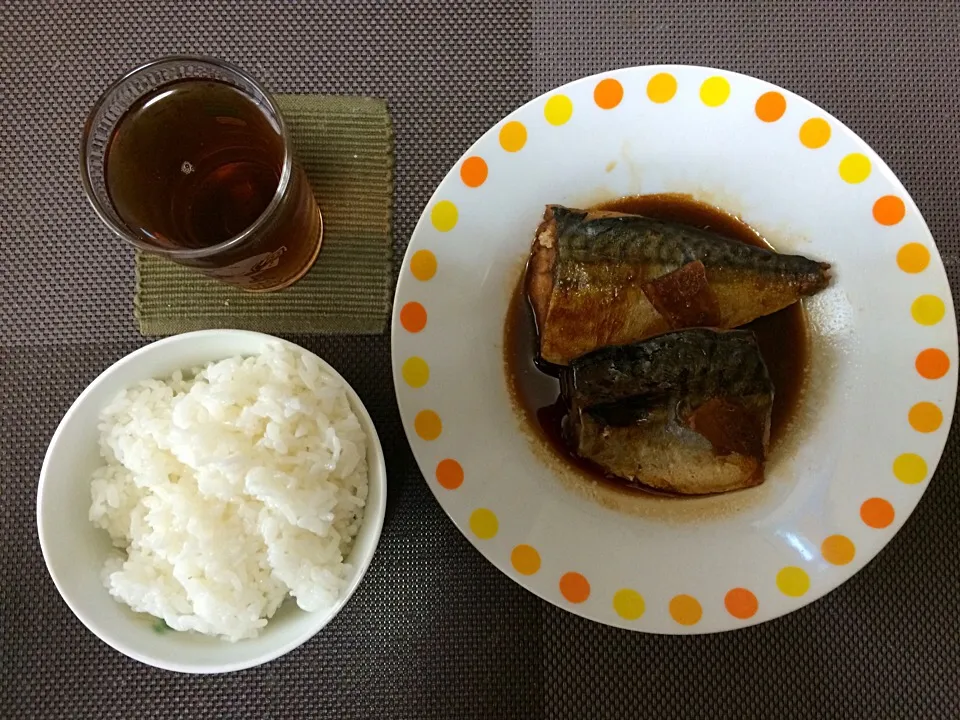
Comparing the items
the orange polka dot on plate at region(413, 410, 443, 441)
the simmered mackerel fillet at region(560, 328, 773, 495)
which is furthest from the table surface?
the simmered mackerel fillet at region(560, 328, 773, 495)

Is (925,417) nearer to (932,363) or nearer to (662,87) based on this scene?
(932,363)

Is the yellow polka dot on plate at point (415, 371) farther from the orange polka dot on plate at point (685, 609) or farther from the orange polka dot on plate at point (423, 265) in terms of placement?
the orange polka dot on plate at point (685, 609)

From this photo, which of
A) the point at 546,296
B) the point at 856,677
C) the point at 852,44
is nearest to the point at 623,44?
the point at 852,44

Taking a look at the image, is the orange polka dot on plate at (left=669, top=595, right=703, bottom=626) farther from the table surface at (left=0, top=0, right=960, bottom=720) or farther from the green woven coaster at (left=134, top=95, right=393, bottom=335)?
the green woven coaster at (left=134, top=95, right=393, bottom=335)

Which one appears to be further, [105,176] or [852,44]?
[852,44]

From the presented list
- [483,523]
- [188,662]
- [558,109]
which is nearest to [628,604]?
[483,523]

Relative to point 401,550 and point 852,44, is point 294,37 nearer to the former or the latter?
point 401,550

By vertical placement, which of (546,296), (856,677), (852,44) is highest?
(852,44)
